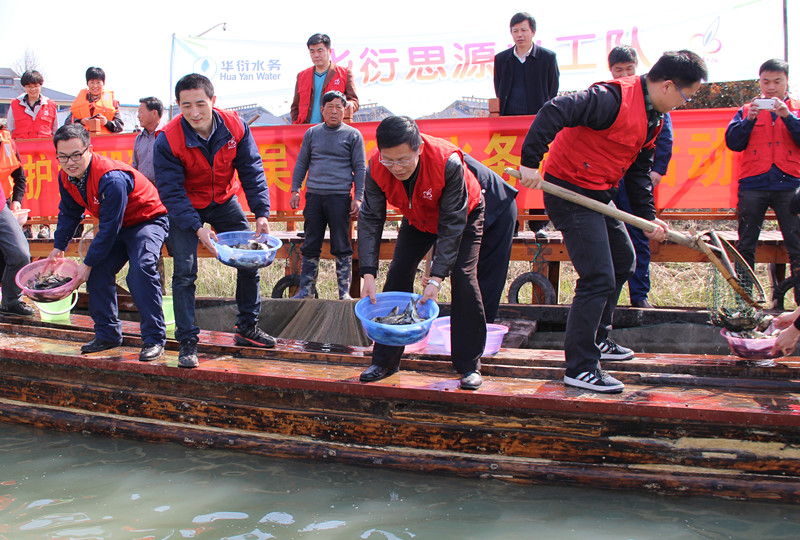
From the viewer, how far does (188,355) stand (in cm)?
403

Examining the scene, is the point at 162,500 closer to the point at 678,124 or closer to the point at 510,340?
the point at 510,340

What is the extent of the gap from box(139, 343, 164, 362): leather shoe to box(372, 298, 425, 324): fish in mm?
1673

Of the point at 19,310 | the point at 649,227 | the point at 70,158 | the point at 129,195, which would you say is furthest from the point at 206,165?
the point at 19,310

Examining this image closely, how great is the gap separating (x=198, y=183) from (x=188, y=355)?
112cm

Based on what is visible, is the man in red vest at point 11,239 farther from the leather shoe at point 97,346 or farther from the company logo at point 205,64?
the company logo at point 205,64

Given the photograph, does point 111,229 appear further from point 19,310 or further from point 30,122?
point 30,122

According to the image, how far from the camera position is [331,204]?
5688mm

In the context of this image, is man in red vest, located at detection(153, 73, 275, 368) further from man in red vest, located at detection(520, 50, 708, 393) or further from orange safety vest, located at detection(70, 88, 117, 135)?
orange safety vest, located at detection(70, 88, 117, 135)

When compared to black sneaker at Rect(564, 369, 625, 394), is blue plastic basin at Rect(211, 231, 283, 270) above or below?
above

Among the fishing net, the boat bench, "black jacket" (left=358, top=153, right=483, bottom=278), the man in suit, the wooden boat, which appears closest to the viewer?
the wooden boat

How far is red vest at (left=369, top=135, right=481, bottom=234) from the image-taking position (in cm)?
320

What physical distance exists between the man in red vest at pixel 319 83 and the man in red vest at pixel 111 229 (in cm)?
263

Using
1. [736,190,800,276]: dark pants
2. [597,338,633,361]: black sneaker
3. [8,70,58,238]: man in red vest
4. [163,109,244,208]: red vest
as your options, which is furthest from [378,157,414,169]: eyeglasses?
[8,70,58,238]: man in red vest

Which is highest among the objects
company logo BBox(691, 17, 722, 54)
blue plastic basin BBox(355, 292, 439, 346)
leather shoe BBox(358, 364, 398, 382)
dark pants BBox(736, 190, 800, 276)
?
company logo BBox(691, 17, 722, 54)
